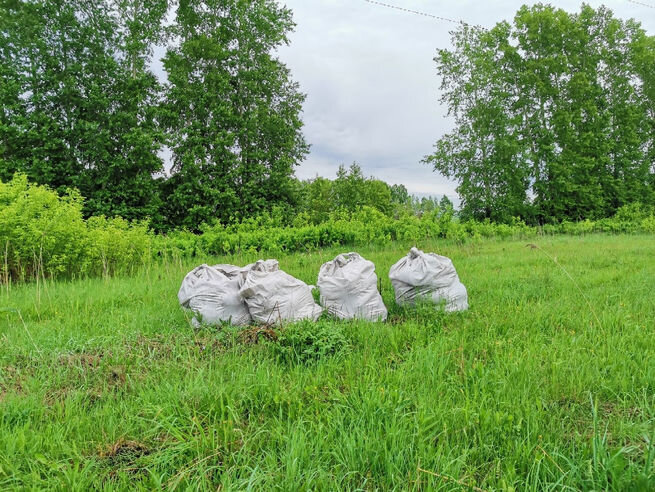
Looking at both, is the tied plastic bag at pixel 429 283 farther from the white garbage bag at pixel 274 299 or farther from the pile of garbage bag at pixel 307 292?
the white garbage bag at pixel 274 299

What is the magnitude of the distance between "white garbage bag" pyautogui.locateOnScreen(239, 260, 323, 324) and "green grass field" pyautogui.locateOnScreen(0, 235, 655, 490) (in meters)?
0.27

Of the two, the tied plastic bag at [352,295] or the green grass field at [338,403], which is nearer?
the green grass field at [338,403]

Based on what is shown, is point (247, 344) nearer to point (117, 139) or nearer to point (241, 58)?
point (117, 139)

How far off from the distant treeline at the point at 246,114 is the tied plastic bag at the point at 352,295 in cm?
694

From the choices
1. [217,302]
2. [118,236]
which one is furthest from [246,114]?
[217,302]

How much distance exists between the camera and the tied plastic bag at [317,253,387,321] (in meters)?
3.11

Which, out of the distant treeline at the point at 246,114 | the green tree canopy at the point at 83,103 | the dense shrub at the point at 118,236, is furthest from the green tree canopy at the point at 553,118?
the green tree canopy at the point at 83,103

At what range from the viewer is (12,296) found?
3955 millimetres

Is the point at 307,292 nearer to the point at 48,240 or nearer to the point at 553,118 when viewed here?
the point at 48,240

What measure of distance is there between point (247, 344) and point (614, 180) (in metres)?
21.1

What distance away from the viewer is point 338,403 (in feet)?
5.63

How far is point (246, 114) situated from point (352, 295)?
481 inches

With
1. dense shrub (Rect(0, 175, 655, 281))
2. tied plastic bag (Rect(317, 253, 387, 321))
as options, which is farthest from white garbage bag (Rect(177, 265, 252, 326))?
dense shrub (Rect(0, 175, 655, 281))

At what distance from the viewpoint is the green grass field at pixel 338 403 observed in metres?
1.28
